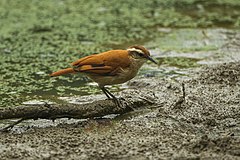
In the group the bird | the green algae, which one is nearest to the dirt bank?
the bird

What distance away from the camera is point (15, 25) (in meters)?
10.0

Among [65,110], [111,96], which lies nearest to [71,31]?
[111,96]

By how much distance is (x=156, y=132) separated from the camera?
5.04m

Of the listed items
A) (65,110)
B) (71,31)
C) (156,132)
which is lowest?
(71,31)

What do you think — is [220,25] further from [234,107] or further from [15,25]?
[234,107]

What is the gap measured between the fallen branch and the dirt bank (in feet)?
0.27

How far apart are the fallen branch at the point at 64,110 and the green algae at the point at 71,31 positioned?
106 centimetres

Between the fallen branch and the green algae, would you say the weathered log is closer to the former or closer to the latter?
the fallen branch

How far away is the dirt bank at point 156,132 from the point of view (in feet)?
14.7

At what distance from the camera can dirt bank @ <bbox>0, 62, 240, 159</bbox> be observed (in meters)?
4.49

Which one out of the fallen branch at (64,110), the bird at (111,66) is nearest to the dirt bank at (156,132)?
the fallen branch at (64,110)

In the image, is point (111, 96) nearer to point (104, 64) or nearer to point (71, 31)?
point (104, 64)

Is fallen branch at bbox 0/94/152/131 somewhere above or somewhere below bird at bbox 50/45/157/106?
below

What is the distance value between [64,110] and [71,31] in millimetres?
4621
